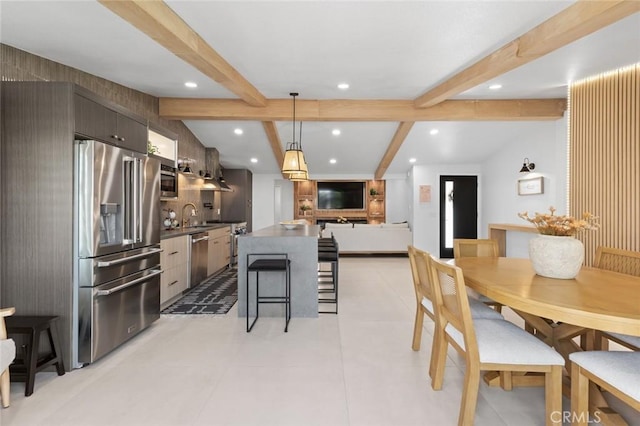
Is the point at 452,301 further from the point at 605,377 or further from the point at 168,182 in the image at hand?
the point at 168,182

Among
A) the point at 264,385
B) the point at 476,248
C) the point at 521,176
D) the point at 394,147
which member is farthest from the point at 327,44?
the point at 521,176

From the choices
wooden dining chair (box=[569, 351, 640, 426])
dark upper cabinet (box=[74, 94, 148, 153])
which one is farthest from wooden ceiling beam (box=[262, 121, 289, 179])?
wooden dining chair (box=[569, 351, 640, 426])

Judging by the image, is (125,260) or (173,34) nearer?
(173,34)

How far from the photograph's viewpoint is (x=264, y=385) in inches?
88.4

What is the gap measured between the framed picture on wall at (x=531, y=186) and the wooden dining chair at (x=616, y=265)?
3.45m

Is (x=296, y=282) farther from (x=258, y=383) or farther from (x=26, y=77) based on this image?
(x=26, y=77)

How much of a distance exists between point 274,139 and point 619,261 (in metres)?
5.71

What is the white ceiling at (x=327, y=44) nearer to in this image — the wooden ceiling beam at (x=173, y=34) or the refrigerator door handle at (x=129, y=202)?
the wooden ceiling beam at (x=173, y=34)

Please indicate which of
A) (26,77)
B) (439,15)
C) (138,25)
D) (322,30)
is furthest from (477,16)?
(26,77)

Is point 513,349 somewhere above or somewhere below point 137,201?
below

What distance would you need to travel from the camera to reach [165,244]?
155 inches

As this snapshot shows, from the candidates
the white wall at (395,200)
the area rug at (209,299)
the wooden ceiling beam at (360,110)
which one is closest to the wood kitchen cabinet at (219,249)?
the area rug at (209,299)

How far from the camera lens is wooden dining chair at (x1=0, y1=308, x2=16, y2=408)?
189cm

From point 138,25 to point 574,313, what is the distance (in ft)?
10.7
